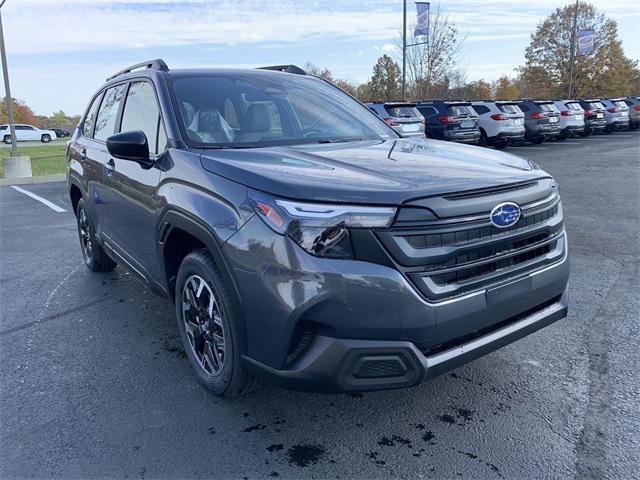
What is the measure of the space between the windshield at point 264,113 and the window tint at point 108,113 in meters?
1.03

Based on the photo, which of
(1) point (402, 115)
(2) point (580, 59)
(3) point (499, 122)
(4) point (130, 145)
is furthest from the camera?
(2) point (580, 59)

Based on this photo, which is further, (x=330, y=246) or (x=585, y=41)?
(x=585, y=41)

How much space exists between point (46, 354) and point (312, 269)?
2.42m

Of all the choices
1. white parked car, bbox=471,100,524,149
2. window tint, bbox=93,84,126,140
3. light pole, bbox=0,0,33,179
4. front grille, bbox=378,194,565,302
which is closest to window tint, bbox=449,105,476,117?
white parked car, bbox=471,100,524,149

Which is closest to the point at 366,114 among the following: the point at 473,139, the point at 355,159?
the point at 355,159

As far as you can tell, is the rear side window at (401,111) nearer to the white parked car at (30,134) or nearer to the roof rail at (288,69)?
the roof rail at (288,69)

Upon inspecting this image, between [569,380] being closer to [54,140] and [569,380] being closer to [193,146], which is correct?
[193,146]

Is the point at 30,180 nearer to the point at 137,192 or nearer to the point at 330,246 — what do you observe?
the point at 137,192

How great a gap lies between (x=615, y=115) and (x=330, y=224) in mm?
28535

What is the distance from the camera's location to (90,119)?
201 inches

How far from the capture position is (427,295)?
221 centimetres

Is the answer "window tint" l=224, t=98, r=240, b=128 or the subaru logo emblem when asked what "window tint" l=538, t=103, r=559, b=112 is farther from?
the subaru logo emblem

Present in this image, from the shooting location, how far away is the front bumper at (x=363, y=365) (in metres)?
2.18

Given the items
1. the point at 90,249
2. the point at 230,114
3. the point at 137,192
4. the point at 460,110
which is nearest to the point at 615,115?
the point at 460,110
